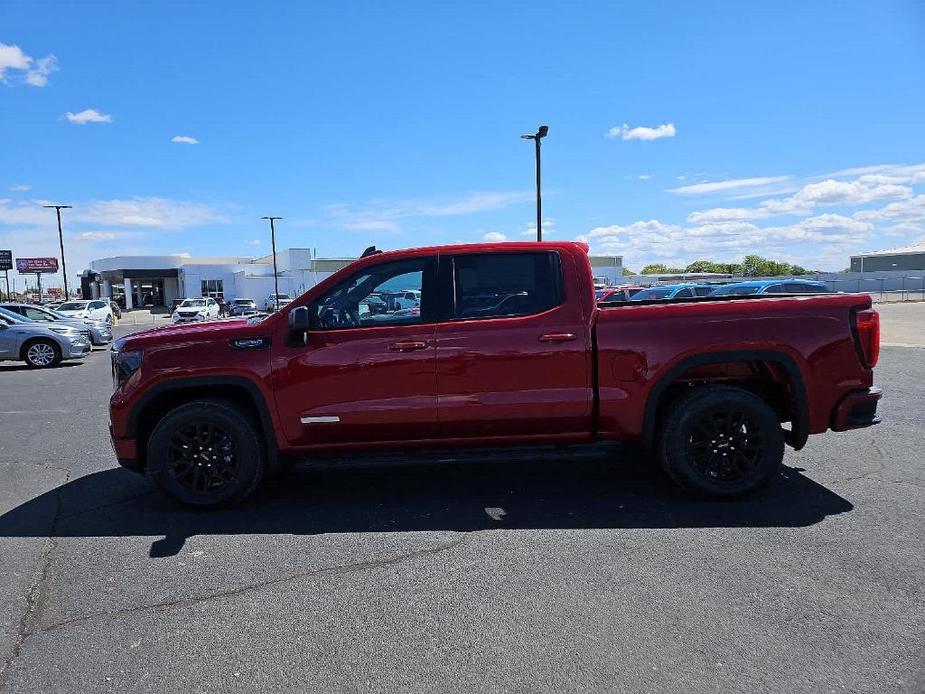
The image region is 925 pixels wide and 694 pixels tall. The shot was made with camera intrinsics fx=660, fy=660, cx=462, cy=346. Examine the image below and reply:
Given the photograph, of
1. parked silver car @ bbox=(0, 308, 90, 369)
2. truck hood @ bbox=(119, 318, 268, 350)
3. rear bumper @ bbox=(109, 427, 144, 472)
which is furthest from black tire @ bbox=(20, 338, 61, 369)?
rear bumper @ bbox=(109, 427, 144, 472)

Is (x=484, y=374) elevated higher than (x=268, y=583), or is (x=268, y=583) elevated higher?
(x=484, y=374)

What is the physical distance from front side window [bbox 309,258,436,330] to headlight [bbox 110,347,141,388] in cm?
134

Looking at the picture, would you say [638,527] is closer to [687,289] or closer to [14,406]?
[14,406]

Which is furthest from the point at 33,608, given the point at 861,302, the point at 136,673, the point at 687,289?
the point at 687,289

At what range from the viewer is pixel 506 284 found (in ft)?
15.8

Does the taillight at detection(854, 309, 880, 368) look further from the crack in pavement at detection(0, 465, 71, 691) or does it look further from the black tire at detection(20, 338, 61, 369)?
the black tire at detection(20, 338, 61, 369)

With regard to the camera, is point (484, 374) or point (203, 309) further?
point (203, 309)

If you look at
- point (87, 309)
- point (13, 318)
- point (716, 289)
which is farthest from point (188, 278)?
point (716, 289)

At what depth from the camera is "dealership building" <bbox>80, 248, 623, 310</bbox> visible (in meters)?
67.4

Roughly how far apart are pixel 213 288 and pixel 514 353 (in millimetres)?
69591

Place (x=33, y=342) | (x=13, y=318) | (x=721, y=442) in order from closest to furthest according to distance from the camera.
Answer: (x=721, y=442), (x=33, y=342), (x=13, y=318)

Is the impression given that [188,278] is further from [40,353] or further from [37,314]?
[40,353]

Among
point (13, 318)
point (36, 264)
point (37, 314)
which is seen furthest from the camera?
point (36, 264)

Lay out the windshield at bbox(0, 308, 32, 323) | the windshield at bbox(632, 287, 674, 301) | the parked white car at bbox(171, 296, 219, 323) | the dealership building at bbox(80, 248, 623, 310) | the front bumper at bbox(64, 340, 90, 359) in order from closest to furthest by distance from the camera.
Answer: the front bumper at bbox(64, 340, 90, 359), the windshield at bbox(0, 308, 32, 323), the windshield at bbox(632, 287, 674, 301), the parked white car at bbox(171, 296, 219, 323), the dealership building at bbox(80, 248, 623, 310)
